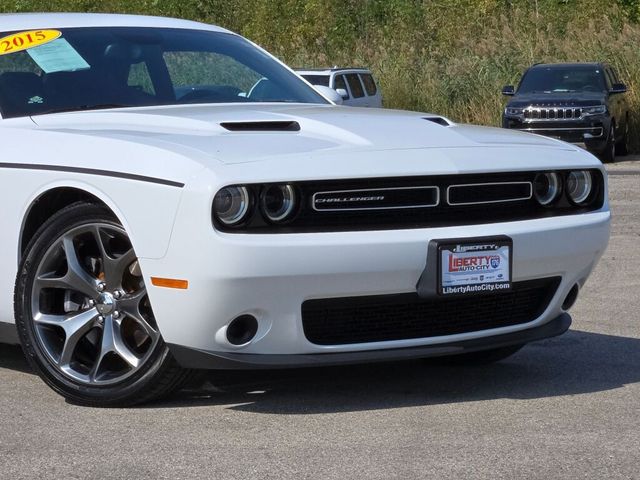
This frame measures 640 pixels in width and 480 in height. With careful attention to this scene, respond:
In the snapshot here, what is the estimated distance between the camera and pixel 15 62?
6086 mm

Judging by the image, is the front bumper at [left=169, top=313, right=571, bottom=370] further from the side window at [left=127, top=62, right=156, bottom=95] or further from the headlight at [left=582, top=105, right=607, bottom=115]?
the headlight at [left=582, top=105, right=607, bottom=115]

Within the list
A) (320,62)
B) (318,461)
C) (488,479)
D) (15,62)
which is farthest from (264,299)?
(320,62)

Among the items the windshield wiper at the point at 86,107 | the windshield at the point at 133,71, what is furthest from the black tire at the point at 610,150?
the windshield wiper at the point at 86,107

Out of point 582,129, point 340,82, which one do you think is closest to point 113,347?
point 582,129

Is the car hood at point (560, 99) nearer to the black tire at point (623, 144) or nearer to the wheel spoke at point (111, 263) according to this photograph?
the black tire at point (623, 144)

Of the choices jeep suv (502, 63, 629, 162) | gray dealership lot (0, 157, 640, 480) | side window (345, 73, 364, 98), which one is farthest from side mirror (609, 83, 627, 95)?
gray dealership lot (0, 157, 640, 480)

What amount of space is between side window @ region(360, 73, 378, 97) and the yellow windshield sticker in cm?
2122

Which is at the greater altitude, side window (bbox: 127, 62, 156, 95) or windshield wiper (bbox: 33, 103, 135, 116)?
side window (bbox: 127, 62, 156, 95)

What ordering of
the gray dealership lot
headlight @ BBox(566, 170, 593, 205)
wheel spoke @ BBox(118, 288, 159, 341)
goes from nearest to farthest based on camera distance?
the gray dealership lot, wheel spoke @ BBox(118, 288, 159, 341), headlight @ BBox(566, 170, 593, 205)

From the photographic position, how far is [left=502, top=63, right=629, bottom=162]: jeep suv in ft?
71.3

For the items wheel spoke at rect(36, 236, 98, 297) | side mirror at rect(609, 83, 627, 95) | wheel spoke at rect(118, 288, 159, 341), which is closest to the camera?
wheel spoke at rect(118, 288, 159, 341)

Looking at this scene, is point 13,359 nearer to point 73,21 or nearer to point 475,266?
point 73,21

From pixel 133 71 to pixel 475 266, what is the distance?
6.79ft

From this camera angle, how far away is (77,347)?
17.9 ft
